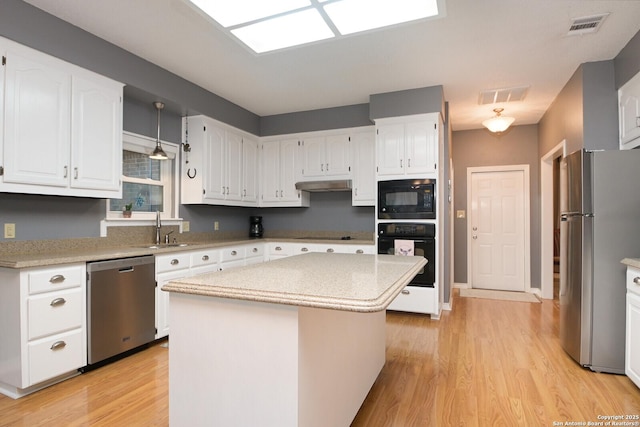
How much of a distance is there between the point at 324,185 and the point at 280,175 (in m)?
0.70

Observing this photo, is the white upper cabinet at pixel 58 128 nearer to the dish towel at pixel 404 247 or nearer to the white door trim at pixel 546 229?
the dish towel at pixel 404 247

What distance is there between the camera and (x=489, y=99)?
4.23 meters

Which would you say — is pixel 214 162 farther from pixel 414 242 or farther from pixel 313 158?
pixel 414 242

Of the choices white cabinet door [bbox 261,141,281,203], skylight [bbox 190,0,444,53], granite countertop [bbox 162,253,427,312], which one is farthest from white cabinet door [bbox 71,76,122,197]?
white cabinet door [bbox 261,141,281,203]

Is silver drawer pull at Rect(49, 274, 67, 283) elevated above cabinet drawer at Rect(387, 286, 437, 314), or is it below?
above

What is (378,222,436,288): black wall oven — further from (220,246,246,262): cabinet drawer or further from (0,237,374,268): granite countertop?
(0,237,374,268): granite countertop

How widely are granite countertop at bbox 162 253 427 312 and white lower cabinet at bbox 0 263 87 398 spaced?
141cm

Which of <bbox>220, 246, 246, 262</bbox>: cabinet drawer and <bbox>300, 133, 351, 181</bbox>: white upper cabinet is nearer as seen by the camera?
<bbox>220, 246, 246, 262</bbox>: cabinet drawer

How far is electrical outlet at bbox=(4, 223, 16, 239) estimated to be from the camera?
246 cm

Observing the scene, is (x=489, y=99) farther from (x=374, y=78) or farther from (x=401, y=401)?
(x=401, y=401)

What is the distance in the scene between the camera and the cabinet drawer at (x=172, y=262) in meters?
3.05

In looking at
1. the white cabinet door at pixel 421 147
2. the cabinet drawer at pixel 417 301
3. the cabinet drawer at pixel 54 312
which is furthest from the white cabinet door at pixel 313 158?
the cabinet drawer at pixel 54 312

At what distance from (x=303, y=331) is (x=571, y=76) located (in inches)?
155

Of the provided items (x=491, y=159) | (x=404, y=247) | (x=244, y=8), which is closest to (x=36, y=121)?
(x=244, y=8)
